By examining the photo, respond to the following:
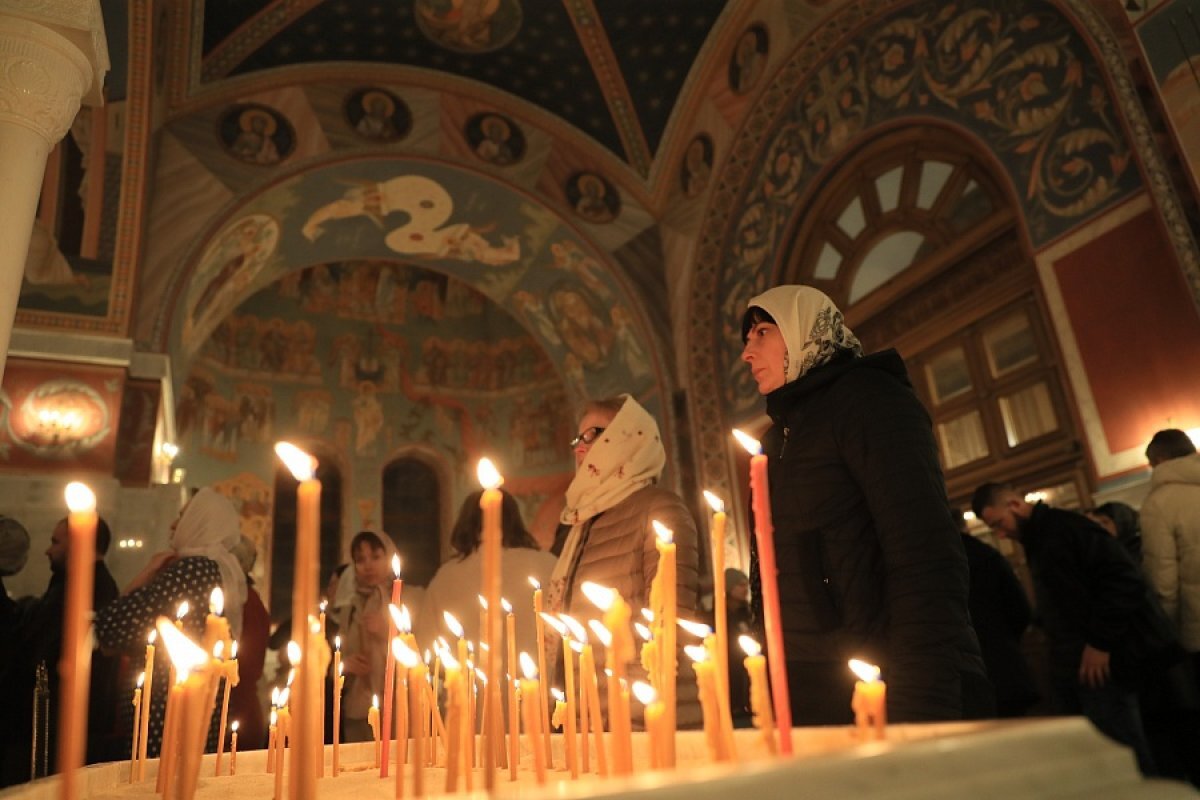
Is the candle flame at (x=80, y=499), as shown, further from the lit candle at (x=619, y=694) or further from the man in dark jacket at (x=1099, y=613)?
the man in dark jacket at (x=1099, y=613)

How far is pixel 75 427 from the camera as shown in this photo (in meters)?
6.99

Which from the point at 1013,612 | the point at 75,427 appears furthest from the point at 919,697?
the point at 75,427

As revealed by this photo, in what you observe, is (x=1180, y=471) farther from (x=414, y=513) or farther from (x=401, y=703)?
(x=414, y=513)

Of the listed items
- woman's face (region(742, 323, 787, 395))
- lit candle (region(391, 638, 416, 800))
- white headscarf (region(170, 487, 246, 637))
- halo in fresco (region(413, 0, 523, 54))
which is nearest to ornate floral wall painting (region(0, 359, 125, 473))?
white headscarf (region(170, 487, 246, 637))

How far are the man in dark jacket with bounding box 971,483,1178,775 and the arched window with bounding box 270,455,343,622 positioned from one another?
1155cm

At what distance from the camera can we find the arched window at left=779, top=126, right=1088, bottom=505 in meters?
6.31

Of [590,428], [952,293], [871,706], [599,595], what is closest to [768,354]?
[590,428]

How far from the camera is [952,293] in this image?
7.12 metres

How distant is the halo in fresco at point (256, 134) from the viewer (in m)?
8.80

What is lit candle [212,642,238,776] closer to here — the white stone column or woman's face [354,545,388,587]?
woman's face [354,545,388,587]

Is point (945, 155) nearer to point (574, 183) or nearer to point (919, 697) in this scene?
point (574, 183)

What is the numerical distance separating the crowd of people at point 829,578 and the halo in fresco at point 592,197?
635 cm

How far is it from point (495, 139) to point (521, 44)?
1.08m

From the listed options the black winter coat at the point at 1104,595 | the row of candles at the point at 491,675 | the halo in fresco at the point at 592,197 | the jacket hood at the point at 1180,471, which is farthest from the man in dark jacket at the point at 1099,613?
the halo in fresco at the point at 592,197
